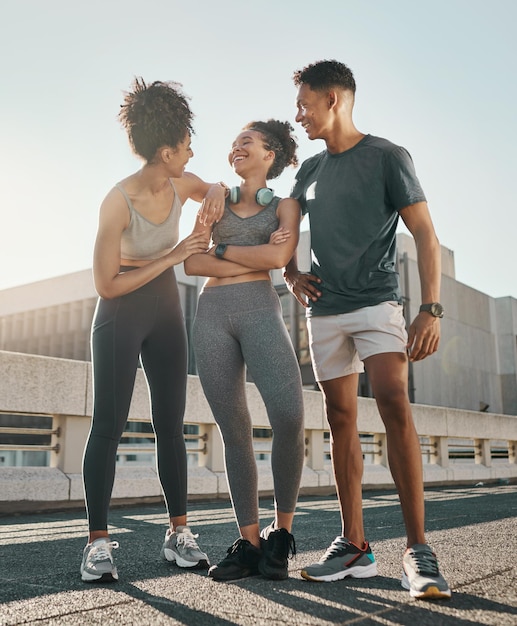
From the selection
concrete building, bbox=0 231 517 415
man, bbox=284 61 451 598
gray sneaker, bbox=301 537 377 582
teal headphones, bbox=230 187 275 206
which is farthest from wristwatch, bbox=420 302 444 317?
concrete building, bbox=0 231 517 415

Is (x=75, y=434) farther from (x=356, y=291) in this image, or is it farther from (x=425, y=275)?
(x=425, y=275)

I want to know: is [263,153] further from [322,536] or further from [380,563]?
[322,536]

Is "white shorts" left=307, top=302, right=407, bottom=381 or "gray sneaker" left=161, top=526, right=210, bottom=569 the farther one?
"gray sneaker" left=161, top=526, right=210, bottom=569

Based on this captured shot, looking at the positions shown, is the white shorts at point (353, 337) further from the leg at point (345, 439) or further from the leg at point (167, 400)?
the leg at point (167, 400)

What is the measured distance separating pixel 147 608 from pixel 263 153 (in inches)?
82.8

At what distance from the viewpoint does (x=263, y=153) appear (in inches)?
127

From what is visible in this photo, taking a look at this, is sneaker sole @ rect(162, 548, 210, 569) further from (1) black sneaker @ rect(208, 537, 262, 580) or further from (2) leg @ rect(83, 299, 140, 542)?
(2) leg @ rect(83, 299, 140, 542)

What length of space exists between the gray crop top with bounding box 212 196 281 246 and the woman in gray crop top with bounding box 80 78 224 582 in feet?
0.31

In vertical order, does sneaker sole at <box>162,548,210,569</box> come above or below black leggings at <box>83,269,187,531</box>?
below

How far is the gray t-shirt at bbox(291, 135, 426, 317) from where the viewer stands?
114 inches

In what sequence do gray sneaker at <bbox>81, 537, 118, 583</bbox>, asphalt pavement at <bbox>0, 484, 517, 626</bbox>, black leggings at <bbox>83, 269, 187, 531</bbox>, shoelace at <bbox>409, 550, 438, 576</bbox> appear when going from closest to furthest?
asphalt pavement at <bbox>0, 484, 517, 626</bbox> → shoelace at <bbox>409, 550, 438, 576</bbox> → gray sneaker at <bbox>81, 537, 118, 583</bbox> → black leggings at <bbox>83, 269, 187, 531</bbox>

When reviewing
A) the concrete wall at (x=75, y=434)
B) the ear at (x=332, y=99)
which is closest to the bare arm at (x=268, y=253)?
the ear at (x=332, y=99)

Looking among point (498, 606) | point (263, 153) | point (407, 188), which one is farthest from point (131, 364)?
point (498, 606)

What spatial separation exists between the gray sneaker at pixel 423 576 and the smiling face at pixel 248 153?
186 cm
